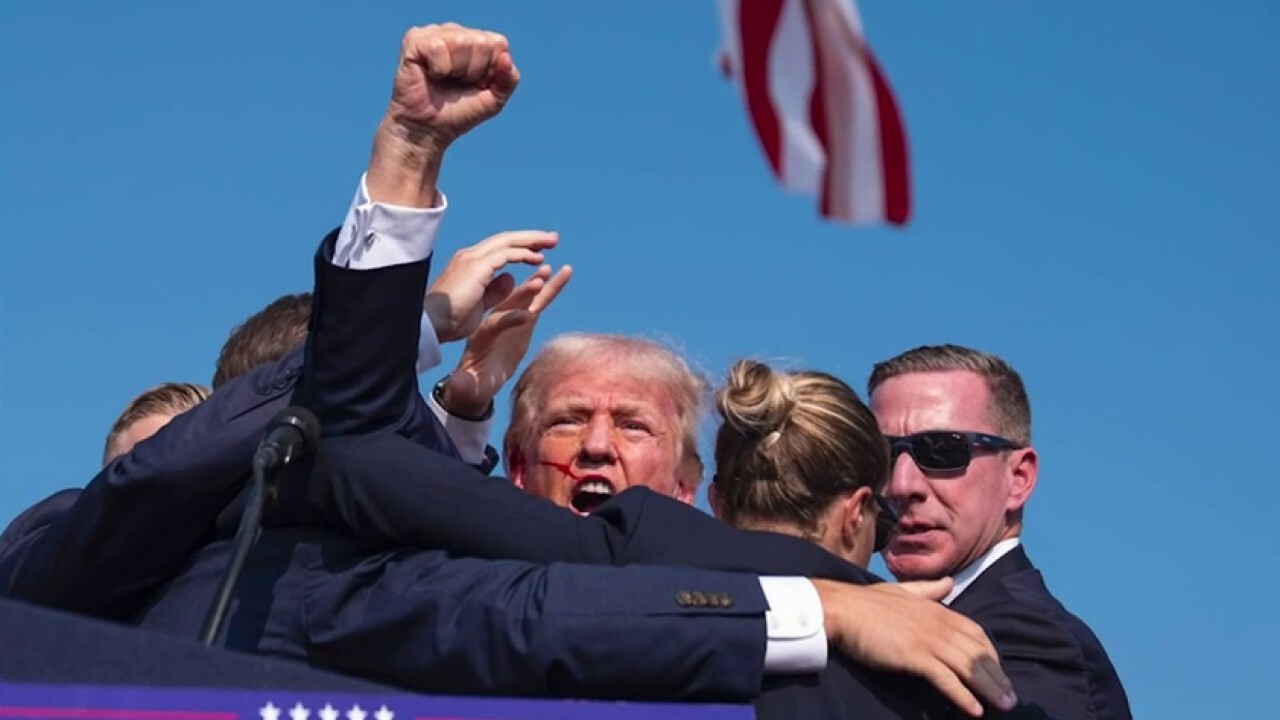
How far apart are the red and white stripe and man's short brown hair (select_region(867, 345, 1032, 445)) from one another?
345cm

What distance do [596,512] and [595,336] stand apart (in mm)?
1389

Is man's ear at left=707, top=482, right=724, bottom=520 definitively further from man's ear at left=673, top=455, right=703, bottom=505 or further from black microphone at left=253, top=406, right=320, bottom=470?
black microphone at left=253, top=406, right=320, bottom=470

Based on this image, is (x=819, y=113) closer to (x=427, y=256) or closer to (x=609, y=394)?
(x=427, y=256)

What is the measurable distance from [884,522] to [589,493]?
0.93 m

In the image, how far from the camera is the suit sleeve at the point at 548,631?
3.33 metres

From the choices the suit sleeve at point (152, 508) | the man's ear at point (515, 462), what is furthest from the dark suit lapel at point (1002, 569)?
the suit sleeve at point (152, 508)

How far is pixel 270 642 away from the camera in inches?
138

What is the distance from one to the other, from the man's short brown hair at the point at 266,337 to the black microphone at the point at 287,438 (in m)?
0.78

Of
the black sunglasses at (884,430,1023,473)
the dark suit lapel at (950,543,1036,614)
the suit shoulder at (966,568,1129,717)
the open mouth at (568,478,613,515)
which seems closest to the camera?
the suit shoulder at (966,568,1129,717)

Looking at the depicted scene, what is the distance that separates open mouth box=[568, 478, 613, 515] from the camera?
4.83 metres

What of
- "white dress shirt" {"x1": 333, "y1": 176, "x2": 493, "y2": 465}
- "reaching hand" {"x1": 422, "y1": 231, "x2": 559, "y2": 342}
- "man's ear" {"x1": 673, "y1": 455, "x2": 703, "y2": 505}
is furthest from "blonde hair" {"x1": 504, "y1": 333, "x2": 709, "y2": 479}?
"white dress shirt" {"x1": 333, "y1": 176, "x2": 493, "y2": 465}

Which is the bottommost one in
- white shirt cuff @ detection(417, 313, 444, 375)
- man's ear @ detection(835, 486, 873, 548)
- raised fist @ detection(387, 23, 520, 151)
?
man's ear @ detection(835, 486, 873, 548)

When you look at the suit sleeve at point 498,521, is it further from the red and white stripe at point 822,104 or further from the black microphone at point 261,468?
the red and white stripe at point 822,104

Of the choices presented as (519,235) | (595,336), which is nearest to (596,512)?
(519,235)
